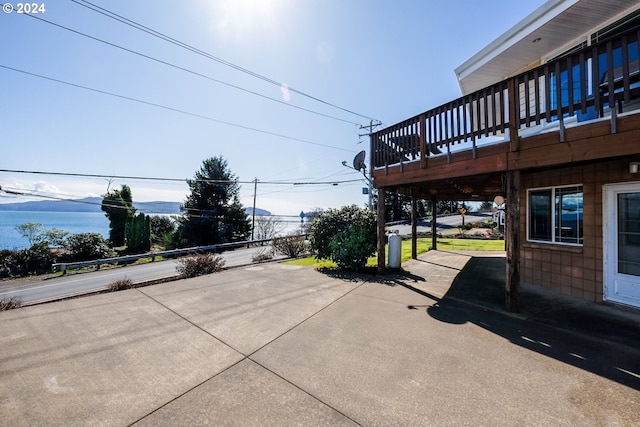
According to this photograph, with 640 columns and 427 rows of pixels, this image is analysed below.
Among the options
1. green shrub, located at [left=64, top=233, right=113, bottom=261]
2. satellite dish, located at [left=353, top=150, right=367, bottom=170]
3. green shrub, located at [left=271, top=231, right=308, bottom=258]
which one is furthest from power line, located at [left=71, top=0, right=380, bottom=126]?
green shrub, located at [left=64, top=233, right=113, bottom=261]

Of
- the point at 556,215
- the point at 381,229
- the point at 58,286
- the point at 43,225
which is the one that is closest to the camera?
the point at 556,215

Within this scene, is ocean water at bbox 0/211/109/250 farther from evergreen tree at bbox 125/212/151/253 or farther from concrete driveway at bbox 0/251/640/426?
concrete driveway at bbox 0/251/640/426

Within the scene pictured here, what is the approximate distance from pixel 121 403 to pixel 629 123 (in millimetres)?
6045

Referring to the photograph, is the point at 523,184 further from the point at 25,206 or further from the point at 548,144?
the point at 25,206

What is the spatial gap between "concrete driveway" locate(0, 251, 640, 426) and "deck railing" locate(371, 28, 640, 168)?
2.97 m

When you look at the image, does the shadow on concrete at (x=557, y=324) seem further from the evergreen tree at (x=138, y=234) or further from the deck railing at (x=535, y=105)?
the evergreen tree at (x=138, y=234)

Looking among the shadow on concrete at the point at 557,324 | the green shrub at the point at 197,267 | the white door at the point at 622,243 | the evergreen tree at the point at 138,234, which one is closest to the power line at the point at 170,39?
the green shrub at the point at 197,267

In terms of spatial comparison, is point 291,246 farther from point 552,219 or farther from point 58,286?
point 58,286

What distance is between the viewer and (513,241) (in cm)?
430

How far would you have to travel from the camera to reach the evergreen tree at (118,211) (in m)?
24.3

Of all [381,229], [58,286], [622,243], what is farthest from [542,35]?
[58,286]

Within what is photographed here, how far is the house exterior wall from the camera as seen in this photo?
479 cm

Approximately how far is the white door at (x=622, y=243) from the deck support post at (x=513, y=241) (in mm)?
1905

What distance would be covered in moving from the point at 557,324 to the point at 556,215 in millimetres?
2781
